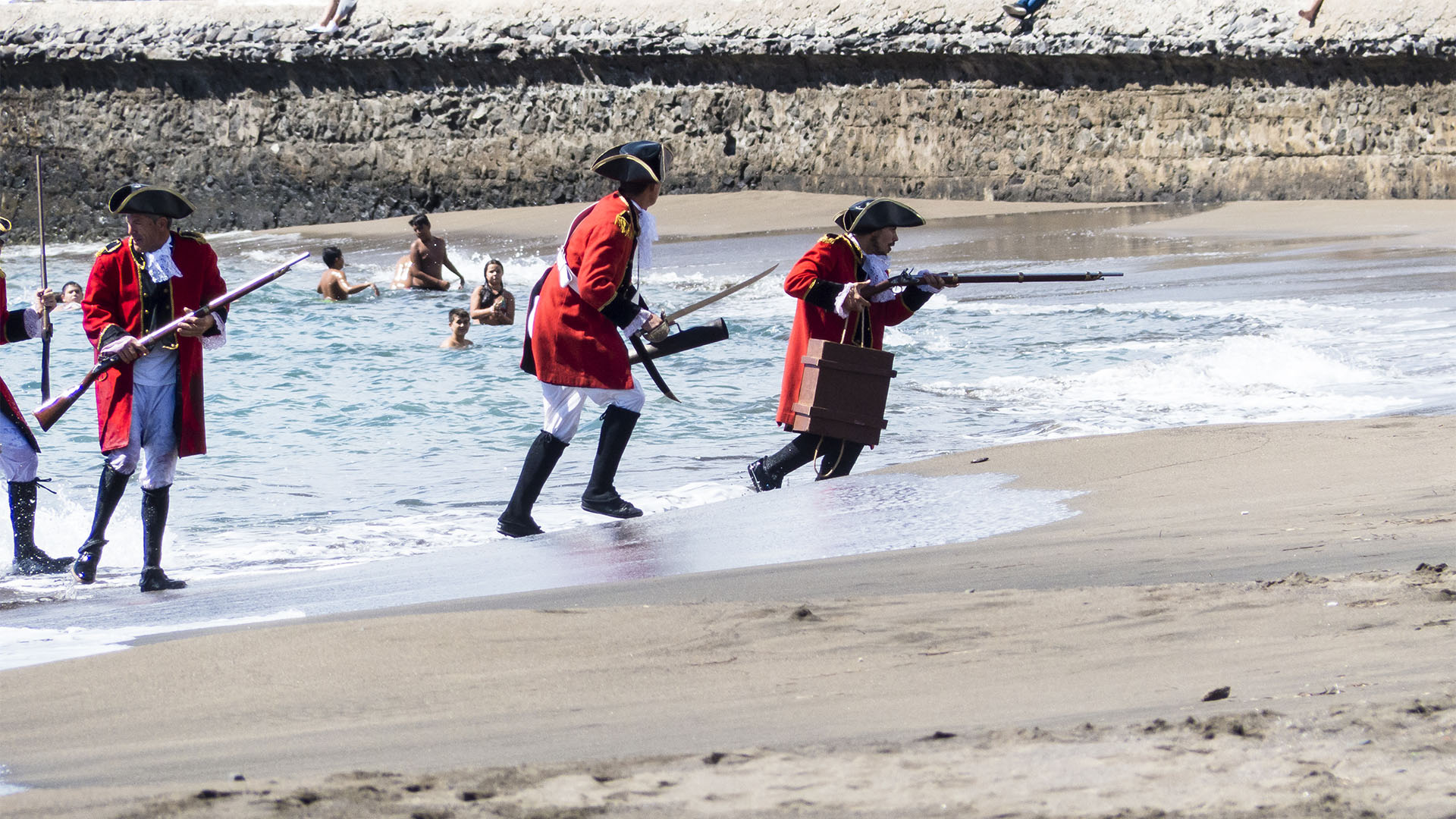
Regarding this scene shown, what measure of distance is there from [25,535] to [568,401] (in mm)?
2083

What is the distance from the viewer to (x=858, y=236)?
709 cm

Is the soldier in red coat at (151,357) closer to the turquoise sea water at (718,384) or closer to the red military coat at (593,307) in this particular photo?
the turquoise sea water at (718,384)

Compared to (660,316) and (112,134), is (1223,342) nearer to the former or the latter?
(660,316)

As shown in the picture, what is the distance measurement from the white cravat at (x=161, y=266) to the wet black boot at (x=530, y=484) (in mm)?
1504

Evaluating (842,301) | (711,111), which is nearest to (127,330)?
(842,301)

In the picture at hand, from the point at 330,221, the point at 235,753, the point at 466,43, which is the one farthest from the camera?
the point at 330,221

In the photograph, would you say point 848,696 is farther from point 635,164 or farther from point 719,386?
point 719,386

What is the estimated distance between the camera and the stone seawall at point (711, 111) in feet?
70.5

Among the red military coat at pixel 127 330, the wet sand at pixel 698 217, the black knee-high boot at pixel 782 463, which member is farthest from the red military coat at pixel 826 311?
the wet sand at pixel 698 217

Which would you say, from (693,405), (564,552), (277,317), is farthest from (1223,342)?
(277,317)

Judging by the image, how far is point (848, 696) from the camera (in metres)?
3.14

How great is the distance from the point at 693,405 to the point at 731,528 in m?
5.18

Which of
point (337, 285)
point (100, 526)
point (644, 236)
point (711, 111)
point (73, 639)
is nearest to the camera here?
point (73, 639)

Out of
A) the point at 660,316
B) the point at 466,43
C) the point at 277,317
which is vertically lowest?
the point at 277,317
